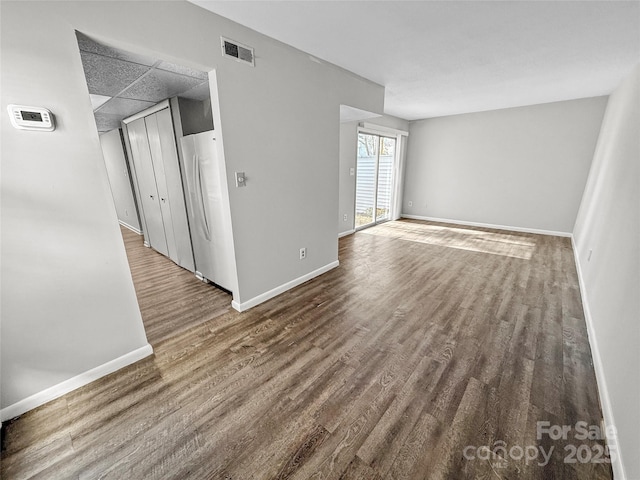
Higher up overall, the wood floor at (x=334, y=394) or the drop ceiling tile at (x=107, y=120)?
the drop ceiling tile at (x=107, y=120)

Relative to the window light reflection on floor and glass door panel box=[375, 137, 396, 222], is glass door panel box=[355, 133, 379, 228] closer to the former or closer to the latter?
glass door panel box=[375, 137, 396, 222]

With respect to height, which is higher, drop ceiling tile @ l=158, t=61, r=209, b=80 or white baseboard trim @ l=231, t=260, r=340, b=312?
drop ceiling tile @ l=158, t=61, r=209, b=80

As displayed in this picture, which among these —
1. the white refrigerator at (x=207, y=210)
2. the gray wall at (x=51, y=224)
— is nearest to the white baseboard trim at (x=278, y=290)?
the white refrigerator at (x=207, y=210)

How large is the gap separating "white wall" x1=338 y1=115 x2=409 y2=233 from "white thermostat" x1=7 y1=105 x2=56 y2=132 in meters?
4.14

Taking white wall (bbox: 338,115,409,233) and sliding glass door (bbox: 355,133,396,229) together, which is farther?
sliding glass door (bbox: 355,133,396,229)

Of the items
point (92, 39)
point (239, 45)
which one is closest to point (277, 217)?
point (239, 45)

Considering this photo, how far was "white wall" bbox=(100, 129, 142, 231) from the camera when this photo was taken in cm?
502

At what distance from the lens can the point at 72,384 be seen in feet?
5.43

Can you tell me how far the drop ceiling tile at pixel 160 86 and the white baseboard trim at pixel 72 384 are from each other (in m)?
2.35

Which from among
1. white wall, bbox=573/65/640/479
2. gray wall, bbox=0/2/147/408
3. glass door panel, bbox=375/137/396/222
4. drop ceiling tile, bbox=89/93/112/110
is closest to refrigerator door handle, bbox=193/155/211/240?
gray wall, bbox=0/2/147/408

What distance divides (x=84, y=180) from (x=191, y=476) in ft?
5.71

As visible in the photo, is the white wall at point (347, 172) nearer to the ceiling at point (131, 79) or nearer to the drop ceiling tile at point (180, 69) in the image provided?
the ceiling at point (131, 79)

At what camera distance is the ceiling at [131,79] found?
1910 mm

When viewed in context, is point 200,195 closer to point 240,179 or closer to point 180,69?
point 240,179
